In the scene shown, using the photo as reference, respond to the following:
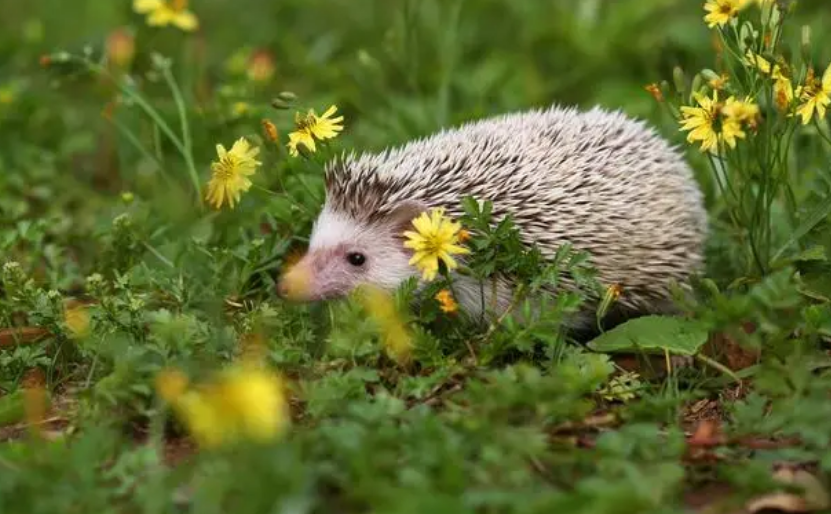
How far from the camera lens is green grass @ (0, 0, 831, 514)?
3.67 metres

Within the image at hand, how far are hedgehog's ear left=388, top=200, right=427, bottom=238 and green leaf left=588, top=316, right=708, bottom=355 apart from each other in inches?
35.1

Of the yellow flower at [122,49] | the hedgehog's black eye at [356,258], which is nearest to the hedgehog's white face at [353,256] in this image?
the hedgehog's black eye at [356,258]

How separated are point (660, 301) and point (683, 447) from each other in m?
1.70

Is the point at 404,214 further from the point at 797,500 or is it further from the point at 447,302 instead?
the point at 797,500

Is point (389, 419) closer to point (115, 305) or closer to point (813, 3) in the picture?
point (115, 305)

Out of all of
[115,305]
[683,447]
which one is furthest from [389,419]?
[115,305]

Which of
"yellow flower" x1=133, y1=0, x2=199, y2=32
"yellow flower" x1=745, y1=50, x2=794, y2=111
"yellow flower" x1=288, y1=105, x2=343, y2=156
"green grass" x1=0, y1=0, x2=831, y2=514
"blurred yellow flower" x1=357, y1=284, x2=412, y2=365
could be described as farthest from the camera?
"yellow flower" x1=133, y1=0, x2=199, y2=32

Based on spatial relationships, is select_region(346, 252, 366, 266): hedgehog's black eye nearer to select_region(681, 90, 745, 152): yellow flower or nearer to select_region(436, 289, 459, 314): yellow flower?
select_region(436, 289, 459, 314): yellow flower

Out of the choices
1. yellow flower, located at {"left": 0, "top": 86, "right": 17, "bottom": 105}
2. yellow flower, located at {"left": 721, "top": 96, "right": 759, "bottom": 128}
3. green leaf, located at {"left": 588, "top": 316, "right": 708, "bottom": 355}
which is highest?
yellow flower, located at {"left": 0, "top": 86, "right": 17, "bottom": 105}

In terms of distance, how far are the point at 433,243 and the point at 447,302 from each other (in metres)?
0.27

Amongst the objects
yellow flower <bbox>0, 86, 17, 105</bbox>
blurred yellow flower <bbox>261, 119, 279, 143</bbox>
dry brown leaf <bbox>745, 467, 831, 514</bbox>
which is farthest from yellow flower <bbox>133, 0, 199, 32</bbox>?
dry brown leaf <bbox>745, 467, 831, 514</bbox>

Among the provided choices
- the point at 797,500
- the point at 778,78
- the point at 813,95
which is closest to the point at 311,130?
the point at 778,78

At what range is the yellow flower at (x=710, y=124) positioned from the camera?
4.63 metres

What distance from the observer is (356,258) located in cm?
538
